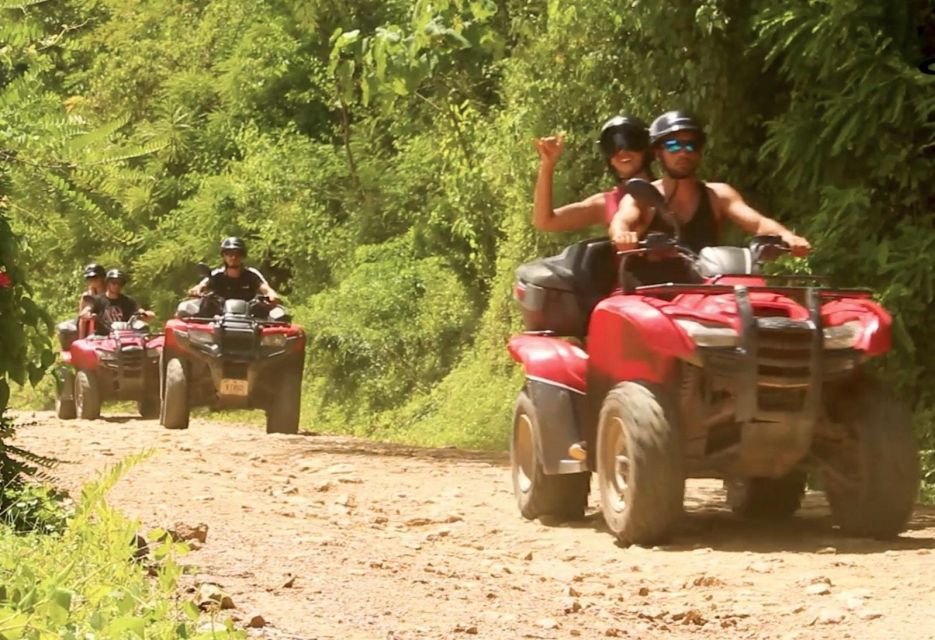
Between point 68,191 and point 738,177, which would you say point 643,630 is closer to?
point 68,191

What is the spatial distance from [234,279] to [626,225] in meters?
9.64

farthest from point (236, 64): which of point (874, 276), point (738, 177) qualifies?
point (874, 276)

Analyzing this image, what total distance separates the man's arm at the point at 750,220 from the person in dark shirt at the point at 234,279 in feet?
29.9

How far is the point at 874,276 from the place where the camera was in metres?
12.4

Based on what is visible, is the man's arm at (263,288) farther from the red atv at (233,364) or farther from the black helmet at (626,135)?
the black helmet at (626,135)

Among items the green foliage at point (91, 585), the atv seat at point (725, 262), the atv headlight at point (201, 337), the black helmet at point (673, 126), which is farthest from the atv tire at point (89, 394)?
the green foliage at point (91, 585)

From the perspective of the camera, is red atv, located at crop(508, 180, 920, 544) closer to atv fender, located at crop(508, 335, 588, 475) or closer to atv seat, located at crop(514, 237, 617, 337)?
atv fender, located at crop(508, 335, 588, 475)

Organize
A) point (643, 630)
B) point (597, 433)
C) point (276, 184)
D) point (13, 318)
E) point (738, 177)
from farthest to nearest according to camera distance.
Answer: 1. point (276, 184)
2. point (738, 177)
3. point (597, 433)
4. point (13, 318)
5. point (643, 630)

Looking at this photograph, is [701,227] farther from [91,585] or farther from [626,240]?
[91,585]

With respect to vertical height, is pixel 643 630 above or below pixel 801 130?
below

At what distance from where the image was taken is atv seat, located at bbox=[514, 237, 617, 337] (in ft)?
30.5

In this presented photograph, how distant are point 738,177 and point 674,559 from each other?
21.3 feet

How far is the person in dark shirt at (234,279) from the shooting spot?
17906 millimetres

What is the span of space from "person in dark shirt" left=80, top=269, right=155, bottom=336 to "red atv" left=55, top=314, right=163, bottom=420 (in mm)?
661
